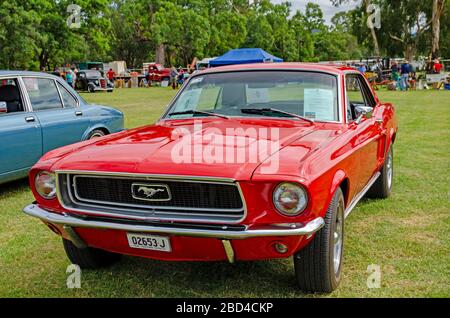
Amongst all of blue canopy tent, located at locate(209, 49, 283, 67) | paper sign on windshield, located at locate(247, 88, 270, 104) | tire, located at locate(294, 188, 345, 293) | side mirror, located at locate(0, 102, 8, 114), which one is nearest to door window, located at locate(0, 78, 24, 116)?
side mirror, located at locate(0, 102, 8, 114)

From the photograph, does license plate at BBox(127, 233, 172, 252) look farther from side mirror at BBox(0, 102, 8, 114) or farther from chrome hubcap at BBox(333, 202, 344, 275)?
side mirror at BBox(0, 102, 8, 114)

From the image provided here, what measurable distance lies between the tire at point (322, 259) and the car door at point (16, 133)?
4125 mm

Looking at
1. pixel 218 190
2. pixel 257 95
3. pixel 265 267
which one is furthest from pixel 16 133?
pixel 218 190

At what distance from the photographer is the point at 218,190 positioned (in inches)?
117

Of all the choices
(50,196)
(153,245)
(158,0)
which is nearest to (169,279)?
(153,245)

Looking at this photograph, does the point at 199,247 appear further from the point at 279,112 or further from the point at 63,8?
the point at 63,8

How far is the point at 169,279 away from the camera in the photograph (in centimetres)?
374

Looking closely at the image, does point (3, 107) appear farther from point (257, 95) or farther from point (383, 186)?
point (383, 186)

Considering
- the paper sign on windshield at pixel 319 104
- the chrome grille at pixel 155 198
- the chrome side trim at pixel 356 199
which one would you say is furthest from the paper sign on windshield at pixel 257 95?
→ the chrome grille at pixel 155 198

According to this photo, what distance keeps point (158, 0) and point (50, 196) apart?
48104 millimetres

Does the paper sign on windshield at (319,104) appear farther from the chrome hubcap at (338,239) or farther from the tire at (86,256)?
the tire at (86,256)

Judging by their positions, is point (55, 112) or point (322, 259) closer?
point (322, 259)

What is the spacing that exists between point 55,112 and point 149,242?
4.16 m

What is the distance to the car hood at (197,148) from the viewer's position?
9.80ft
